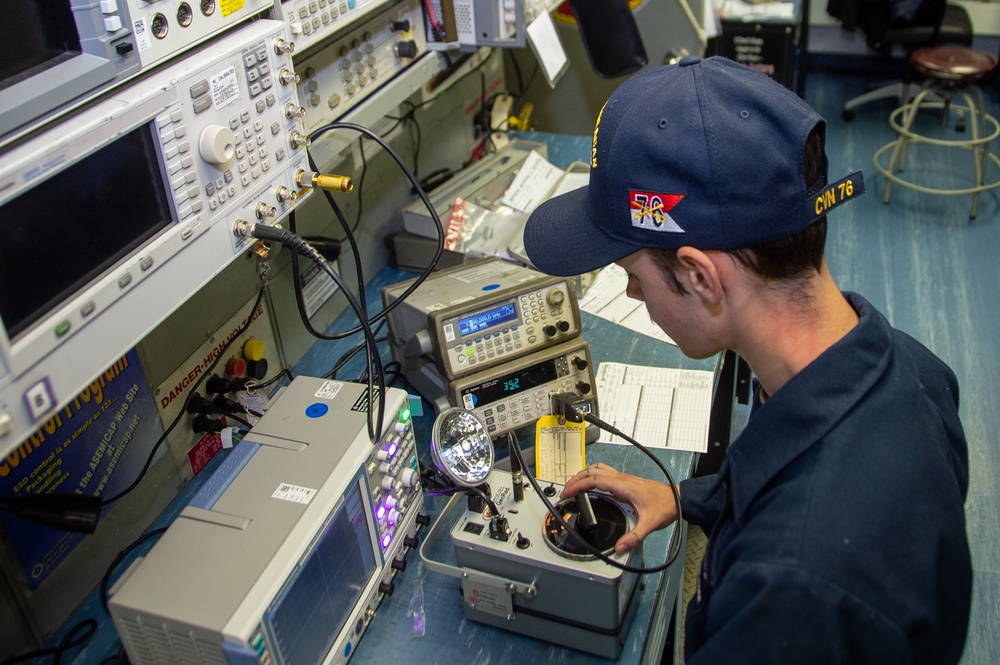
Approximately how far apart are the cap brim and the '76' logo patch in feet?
0.16


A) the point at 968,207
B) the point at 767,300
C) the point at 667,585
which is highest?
the point at 767,300

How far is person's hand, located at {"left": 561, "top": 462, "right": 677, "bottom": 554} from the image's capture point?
1288 mm

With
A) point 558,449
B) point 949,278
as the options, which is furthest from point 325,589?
point 949,278

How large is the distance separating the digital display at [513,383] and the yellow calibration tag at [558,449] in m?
0.07

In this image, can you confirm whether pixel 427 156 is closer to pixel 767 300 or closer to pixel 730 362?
pixel 730 362

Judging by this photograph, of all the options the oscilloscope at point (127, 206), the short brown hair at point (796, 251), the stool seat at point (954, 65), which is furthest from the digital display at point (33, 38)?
the stool seat at point (954, 65)

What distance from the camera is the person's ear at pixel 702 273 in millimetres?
996

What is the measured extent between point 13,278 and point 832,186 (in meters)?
0.92

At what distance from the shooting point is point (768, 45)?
152 inches

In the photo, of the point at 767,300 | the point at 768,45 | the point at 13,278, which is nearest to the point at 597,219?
the point at 767,300

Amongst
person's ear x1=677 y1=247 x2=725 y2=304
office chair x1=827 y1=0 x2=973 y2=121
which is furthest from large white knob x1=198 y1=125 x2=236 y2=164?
office chair x1=827 y1=0 x2=973 y2=121

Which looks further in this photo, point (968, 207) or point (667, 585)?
point (968, 207)

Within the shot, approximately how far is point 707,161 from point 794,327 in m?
0.23

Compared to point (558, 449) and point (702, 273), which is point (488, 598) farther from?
point (702, 273)
